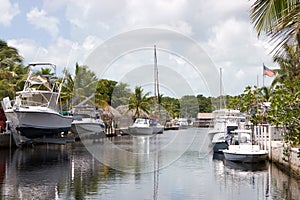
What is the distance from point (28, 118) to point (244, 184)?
832 inches

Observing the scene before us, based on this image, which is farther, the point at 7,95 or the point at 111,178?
the point at 7,95

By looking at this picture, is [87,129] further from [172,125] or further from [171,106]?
[171,106]

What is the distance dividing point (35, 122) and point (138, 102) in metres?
36.3

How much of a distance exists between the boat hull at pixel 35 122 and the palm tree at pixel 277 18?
92.4ft

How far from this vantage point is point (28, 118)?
34656mm

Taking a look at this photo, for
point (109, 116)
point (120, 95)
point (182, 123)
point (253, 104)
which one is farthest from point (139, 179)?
point (182, 123)

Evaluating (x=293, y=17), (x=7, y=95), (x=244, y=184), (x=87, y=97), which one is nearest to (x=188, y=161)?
(x=244, y=184)

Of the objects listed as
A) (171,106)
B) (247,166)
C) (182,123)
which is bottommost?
(247,166)

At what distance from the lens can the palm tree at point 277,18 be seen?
24.2 ft

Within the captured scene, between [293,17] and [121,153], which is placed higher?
[293,17]

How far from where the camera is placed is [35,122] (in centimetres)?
3519

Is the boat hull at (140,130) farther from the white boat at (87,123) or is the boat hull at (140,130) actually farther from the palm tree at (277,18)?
the palm tree at (277,18)

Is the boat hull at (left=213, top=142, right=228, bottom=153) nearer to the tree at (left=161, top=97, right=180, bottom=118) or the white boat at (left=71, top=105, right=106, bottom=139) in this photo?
the white boat at (left=71, top=105, right=106, bottom=139)

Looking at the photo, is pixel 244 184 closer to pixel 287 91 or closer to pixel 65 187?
pixel 287 91
